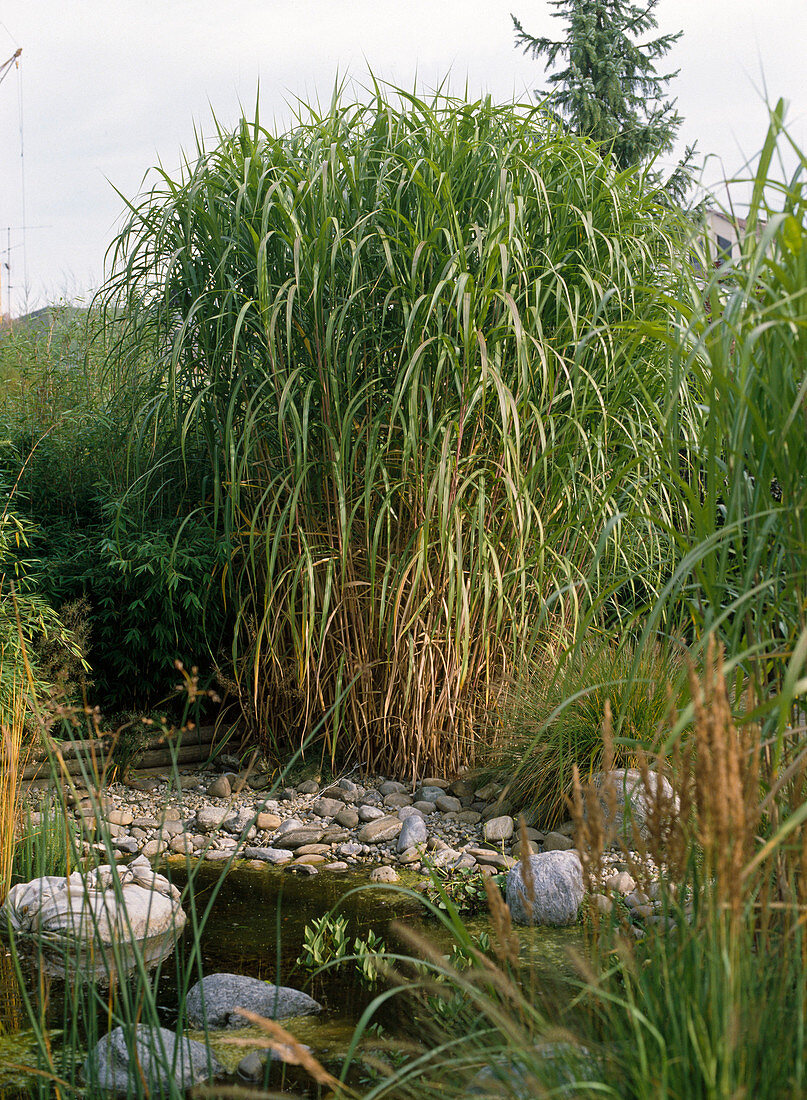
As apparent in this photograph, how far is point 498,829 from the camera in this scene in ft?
10.6

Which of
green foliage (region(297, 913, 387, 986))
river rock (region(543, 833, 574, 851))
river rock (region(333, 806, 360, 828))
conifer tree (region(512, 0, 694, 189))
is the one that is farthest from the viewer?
conifer tree (region(512, 0, 694, 189))

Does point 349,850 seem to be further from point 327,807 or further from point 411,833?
point 327,807

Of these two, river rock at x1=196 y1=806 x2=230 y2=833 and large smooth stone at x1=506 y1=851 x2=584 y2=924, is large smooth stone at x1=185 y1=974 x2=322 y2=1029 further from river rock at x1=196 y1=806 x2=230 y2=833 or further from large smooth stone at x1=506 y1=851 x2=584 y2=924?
river rock at x1=196 y1=806 x2=230 y2=833

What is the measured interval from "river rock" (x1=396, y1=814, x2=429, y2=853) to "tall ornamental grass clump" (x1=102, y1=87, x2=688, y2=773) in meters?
0.40

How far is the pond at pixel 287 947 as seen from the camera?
6.49 feet

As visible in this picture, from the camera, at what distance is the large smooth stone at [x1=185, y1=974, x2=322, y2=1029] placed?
81.0 inches

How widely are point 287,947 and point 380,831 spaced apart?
2.79ft

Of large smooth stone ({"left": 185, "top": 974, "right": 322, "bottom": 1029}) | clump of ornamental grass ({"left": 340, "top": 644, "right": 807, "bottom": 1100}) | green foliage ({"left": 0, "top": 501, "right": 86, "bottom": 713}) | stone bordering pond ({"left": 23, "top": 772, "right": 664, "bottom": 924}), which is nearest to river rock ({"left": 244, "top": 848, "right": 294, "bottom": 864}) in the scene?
stone bordering pond ({"left": 23, "top": 772, "right": 664, "bottom": 924})

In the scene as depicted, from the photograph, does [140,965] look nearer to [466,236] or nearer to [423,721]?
[423,721]

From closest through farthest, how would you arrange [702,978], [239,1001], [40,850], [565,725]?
[702,978], [239,1001], [40,850], [565,725]

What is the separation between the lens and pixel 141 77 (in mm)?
5039

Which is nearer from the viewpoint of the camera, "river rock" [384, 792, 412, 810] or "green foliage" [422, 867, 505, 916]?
"green foliage" [422, 867, 505, 916]

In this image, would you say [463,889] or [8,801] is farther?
[463,889]

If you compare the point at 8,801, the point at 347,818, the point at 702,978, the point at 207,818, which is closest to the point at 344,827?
the point at 347,818
